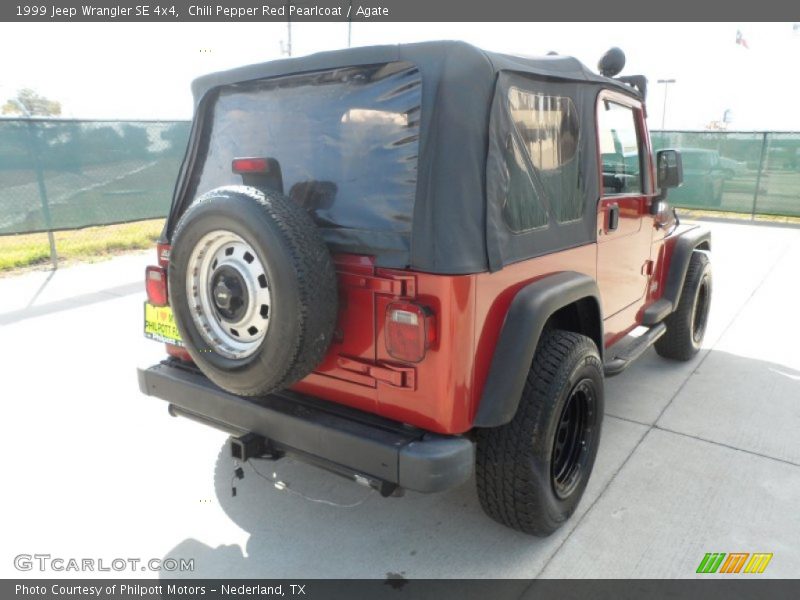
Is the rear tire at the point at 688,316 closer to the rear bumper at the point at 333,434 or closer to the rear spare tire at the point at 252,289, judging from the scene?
the rear bumper at the point at 333,434

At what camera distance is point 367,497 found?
2.98 metres

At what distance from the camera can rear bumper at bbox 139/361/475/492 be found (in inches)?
82.7

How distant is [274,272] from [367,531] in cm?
136

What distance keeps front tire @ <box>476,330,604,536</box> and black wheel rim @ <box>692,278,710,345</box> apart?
2.59 meters

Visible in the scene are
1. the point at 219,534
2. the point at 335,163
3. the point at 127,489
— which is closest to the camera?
the point at 335,163

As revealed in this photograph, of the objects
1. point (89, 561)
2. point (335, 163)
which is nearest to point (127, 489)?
point (89, 561)

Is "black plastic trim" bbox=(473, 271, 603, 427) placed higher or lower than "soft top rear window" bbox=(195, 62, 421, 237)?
lower

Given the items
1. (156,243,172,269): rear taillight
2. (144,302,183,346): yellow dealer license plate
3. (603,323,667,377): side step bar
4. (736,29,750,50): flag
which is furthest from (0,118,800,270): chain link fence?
(736,29,750,50): flag

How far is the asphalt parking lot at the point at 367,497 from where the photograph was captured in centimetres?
257

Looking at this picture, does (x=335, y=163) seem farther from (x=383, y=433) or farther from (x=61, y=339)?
(x=61, y=339)

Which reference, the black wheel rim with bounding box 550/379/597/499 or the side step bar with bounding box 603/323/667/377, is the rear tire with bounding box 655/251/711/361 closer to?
the side step bar with bounding box 603/323/667/377

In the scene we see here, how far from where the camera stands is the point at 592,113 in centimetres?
302
